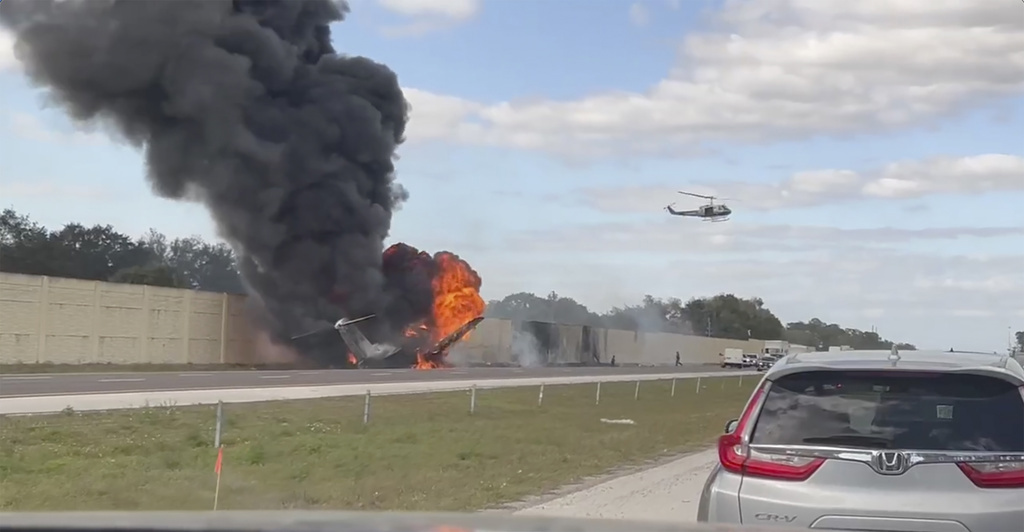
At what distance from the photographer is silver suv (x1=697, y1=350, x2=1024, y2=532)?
587 cm

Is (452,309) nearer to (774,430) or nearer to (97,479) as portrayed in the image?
(97,479)

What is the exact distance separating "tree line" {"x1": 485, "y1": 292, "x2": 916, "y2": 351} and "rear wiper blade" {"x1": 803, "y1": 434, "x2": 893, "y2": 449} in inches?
3505

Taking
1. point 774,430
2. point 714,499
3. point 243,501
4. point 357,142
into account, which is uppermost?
point 357,142

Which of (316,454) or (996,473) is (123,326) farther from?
(996,473)

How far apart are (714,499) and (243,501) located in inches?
310

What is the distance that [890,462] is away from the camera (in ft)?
19.5

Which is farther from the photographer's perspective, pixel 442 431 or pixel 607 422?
pixel 607 422

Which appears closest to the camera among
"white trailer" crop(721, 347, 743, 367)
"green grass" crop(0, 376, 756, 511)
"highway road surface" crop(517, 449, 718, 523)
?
"highway road surface" crop(517, 449, 718, 523)

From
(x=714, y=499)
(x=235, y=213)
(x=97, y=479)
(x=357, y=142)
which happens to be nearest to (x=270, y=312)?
(x=235, y=213)

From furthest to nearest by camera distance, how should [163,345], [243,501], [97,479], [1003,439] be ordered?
1. [163,345]
2. [97,479]
3. [243,501]
4. [1003,439]

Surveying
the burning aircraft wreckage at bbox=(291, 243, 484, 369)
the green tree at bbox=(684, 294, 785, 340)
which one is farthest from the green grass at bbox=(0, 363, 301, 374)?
the green tree at bbox=(684, 294, 785, 340)

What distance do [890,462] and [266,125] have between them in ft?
185

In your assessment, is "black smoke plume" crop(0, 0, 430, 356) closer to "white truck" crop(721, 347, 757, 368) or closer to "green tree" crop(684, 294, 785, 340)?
"white truck" crop(721, 347, 757, 368)

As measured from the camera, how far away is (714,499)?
252 inches
